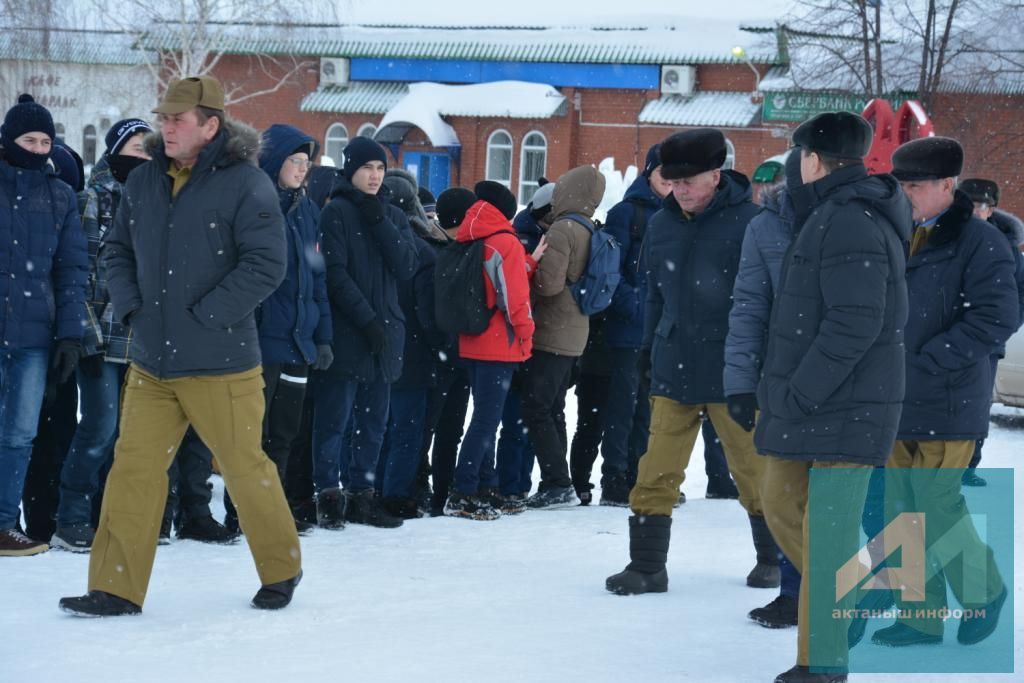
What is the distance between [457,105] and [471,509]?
28141mm

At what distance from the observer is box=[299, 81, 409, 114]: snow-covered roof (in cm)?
3612

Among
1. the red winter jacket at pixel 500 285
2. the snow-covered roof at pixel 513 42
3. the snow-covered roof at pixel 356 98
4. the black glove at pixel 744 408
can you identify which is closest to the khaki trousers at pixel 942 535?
the black glove at pixel 744 408

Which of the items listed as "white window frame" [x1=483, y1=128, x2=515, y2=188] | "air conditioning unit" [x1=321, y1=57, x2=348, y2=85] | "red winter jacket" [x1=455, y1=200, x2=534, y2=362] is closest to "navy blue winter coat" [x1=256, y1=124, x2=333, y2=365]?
"red winter jacket" [x1=455, y1=200, x2=534, y2=362]

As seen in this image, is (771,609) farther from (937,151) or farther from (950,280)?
(937,151)

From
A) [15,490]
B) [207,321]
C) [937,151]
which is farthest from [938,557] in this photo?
[15,490]

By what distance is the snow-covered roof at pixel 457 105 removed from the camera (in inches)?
1350

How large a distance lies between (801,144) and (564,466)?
12.6 ft

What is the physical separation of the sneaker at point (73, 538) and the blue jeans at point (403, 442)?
6.54 ft

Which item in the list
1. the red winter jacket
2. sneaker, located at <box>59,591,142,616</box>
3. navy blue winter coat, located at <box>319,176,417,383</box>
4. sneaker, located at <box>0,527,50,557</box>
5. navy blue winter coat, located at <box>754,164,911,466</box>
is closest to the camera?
navy blue winter coat, located at <box>754,164,911,466</box>

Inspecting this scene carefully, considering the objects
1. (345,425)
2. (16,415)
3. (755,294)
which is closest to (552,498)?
(345,425)

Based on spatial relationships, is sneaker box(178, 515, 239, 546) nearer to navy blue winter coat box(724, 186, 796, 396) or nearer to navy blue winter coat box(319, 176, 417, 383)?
navy blue winter coat box(319, 176, 417, 383)

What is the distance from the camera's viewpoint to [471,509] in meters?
7.93

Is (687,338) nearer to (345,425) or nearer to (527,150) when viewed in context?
(345,425)

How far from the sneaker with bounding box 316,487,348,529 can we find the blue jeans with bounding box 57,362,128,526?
49.4 inches
